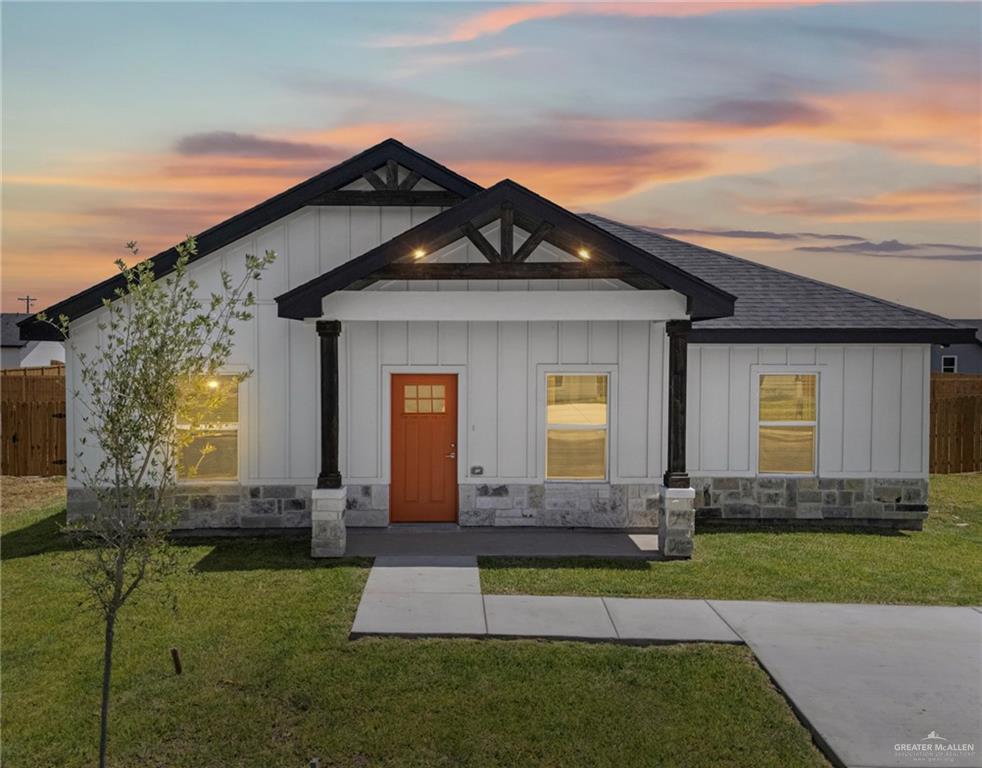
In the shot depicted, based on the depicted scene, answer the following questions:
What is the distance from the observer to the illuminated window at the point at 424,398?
12.4m

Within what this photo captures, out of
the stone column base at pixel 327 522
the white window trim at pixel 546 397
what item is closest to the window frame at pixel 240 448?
the stone column base at pixel 327 522

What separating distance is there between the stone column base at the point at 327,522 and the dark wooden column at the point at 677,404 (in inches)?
174

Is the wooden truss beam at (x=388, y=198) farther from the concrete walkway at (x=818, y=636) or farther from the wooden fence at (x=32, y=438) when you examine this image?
the wooden fence at (x=32, y=438)

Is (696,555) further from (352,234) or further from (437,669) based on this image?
(352,234)

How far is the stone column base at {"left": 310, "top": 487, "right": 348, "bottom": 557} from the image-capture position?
420 inches

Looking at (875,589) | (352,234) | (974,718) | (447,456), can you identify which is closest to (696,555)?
(875,589)

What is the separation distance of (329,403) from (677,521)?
4908 millimetres

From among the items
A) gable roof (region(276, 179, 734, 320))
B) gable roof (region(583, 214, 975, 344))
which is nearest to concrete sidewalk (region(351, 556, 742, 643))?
gable roof (region(276, 179, 734, 320))

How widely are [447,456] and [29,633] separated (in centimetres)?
602

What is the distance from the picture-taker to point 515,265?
34.2 feet

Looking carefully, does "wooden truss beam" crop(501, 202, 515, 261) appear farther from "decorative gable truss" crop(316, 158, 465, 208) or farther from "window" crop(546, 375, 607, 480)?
"window" crop(546, 375, 607, 480)

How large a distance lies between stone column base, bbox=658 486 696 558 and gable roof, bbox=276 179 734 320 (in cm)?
250

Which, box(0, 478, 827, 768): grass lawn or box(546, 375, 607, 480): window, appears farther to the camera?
box(546, 375, 607, 480): window

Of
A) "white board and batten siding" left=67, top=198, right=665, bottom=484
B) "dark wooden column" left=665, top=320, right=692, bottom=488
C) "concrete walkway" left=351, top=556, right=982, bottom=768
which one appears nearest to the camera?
"concrete walkway" left=351, top=556, right=982, bottom=768
